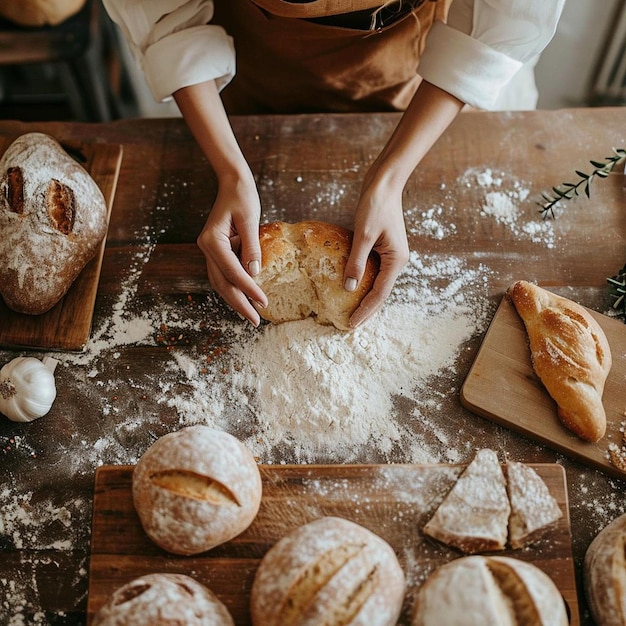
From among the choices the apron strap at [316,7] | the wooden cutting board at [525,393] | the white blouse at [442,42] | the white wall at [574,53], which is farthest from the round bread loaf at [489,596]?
the white wall at [574,53]

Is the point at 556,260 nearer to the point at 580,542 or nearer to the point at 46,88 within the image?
the point at 580,542

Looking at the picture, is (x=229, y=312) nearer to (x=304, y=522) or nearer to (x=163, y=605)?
(x=304, y=522)

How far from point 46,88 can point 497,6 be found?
243 cm

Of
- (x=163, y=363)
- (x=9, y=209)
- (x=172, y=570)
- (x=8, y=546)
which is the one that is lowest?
(x=8, y=546)

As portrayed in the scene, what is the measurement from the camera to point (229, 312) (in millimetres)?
1570

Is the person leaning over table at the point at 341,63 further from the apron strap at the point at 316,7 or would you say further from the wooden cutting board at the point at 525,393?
the wooden cutting board at the point at 525,393

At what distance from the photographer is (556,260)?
1614mm

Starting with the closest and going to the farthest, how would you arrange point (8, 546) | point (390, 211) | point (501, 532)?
point (501, 532)
point (8, 546)
point (390, 211)

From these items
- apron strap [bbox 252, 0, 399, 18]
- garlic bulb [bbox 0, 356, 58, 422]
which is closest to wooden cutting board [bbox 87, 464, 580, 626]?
garlic bulb [bbox 0, 356, 58, 422]

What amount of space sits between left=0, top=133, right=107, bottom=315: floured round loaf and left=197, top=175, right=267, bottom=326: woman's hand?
33 cm

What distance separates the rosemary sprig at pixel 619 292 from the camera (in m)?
1.51

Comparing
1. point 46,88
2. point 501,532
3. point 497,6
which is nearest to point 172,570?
point 501,532

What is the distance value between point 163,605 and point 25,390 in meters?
0.60

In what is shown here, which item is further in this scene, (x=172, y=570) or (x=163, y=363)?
(x=163, y=363)
